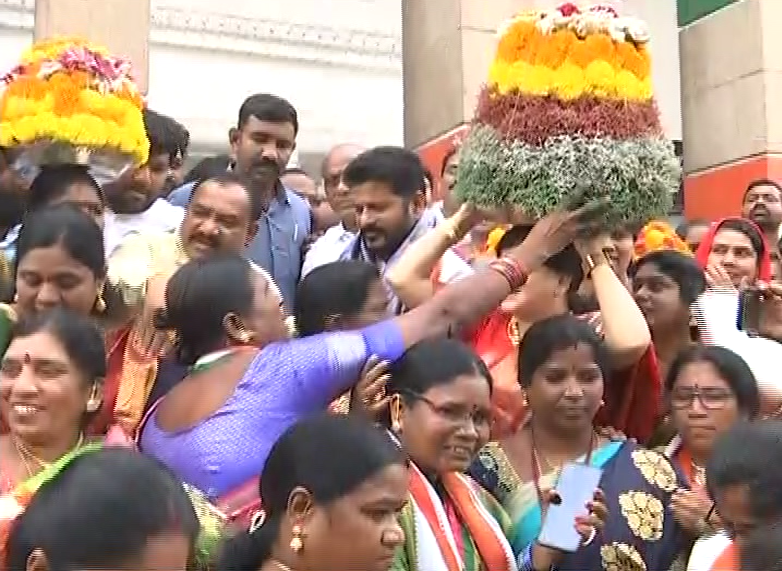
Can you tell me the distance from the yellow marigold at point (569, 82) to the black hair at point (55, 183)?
1.59m

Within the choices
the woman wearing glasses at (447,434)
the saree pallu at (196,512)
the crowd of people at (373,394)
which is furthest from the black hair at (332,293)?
the saree pallu at (196,512)

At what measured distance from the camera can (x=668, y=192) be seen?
4.00 meters

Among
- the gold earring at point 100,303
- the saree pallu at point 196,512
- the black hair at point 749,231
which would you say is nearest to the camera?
the saree pallu at point 196,512

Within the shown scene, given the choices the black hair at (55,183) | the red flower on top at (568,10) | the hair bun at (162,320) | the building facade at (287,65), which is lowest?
the hair bun at (162,320)

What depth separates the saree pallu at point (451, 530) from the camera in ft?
10.00

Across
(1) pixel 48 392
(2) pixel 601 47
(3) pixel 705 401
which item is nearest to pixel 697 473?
(3) pixel 705 401

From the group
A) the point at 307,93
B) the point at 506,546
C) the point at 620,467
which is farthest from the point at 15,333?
the point at 307,93

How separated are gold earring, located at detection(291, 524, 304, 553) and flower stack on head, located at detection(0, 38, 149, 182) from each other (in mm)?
2279

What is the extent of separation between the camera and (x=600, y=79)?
390 centimetres

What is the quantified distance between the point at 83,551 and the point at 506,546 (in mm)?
1508

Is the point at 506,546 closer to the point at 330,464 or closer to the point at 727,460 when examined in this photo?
the point at 727,460

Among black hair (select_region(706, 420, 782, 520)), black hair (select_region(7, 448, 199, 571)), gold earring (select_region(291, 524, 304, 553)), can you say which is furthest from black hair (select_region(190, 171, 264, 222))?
black hair (select_region(7, 448, 199, 571))

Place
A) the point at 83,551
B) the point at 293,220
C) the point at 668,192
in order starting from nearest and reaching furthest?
the point at 83,551 < the point at 668,192 < the point at 293,220

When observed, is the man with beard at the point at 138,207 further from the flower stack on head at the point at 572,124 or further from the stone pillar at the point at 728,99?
the stone pillar at the point at 728,99
